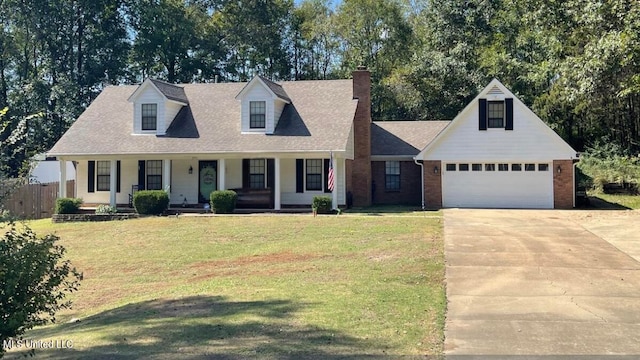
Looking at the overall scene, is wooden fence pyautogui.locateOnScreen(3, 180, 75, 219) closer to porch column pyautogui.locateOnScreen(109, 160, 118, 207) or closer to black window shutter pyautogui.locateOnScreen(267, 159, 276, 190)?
porch column pyautogui.locateOnScreen(109, 160, 118, 207)

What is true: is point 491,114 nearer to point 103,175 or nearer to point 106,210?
point 106,210

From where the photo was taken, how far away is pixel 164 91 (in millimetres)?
26391

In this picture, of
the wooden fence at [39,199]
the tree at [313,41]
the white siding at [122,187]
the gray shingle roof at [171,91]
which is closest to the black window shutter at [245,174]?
the gray shingle roof at [171,91]

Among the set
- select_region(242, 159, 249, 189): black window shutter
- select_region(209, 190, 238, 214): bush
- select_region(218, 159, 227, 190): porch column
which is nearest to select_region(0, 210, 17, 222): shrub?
select_region(209, 190, 238, 214): bush

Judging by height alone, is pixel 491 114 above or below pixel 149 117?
below

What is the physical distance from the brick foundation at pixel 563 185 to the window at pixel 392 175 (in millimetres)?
7198

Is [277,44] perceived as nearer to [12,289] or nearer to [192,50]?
[192,50]

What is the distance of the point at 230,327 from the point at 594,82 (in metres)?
18.7

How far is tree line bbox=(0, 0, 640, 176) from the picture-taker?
36188 mm

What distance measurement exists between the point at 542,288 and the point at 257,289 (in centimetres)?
524

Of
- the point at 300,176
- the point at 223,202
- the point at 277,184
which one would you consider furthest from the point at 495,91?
the point at 223,202

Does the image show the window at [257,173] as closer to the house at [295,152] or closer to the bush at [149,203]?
the house at [295,152]

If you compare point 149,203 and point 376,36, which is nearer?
point 149,203

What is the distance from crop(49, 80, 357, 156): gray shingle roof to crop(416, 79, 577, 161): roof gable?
4500 millimetres
